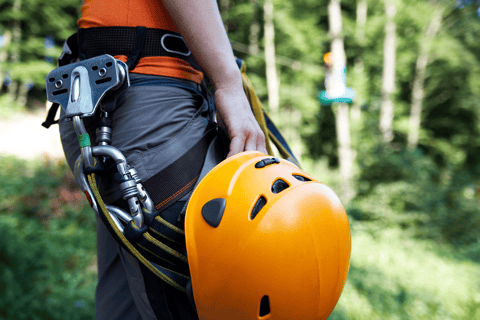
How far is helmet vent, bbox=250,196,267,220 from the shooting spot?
814 millimetres

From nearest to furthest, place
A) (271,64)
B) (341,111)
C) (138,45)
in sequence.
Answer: (138,45)
(341,111)
(271,64)

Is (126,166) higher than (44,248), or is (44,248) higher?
(126,166)

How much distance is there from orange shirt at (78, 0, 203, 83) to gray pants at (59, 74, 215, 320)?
36 millimetres

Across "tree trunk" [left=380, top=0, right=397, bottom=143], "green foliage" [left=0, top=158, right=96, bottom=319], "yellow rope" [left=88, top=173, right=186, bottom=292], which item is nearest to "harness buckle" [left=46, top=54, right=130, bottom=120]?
"yellow rope" [left=88, top=173, right=186, bottom=292]

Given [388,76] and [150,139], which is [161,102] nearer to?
[150,139]

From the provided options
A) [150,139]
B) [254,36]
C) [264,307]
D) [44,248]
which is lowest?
[44,248]

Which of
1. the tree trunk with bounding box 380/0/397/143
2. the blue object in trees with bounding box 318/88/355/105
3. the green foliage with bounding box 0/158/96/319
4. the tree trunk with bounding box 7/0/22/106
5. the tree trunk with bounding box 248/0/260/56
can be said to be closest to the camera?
the green foliage with bounding box 0/158/96/319

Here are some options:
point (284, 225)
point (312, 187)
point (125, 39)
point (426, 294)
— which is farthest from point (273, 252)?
point (426, 294)

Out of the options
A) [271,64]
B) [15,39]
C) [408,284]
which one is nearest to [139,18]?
[408,284]

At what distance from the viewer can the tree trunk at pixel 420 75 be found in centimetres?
1214

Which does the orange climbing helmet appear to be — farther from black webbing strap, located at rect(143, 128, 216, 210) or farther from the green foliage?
the green foliage

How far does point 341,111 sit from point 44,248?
8.96m

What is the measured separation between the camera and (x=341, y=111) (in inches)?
380

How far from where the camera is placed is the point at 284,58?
1302cm
